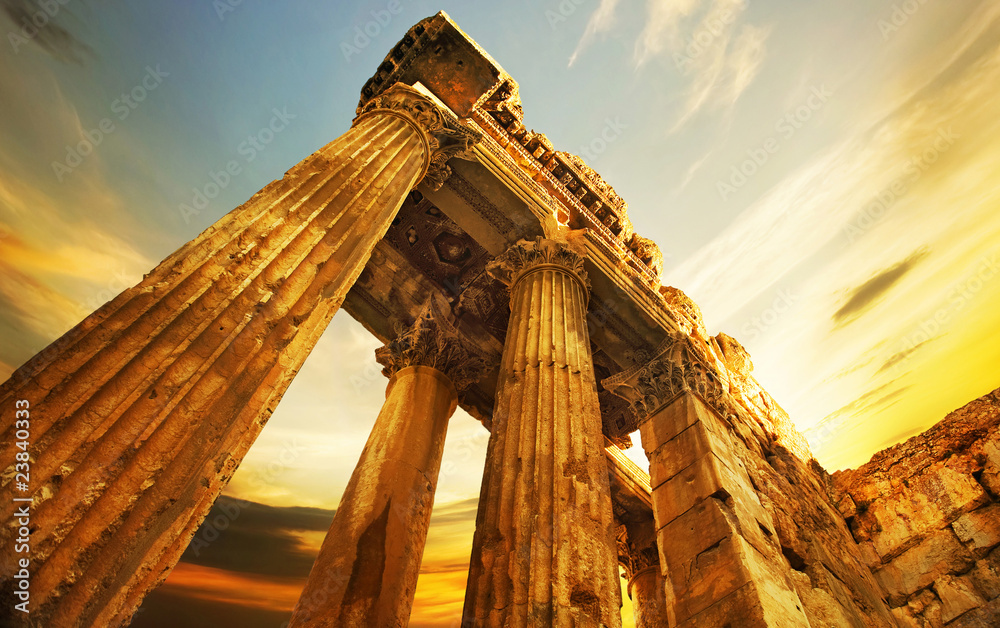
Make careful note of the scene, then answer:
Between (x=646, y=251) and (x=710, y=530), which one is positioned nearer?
(x=710, y=530)

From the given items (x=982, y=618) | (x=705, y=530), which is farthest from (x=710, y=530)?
(x=982, y=618)

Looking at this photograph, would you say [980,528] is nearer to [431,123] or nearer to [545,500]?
[545,500]

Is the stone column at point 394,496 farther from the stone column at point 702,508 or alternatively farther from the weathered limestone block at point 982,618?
the weathered limestone block at point 982,618

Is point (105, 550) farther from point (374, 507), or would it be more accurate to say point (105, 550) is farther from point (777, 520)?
point (777, 520)

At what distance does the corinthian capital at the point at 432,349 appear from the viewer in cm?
871

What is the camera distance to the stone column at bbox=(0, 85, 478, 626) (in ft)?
6.72

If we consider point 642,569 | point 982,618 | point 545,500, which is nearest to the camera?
point 545,500

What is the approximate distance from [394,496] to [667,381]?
16.2 ft

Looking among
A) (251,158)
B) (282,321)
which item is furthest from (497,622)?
(251,158)

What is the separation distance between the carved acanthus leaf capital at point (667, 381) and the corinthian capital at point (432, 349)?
2.74 m

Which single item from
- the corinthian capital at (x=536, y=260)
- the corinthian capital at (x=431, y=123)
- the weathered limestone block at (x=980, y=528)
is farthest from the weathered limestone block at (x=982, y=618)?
the corinthian capital at (x=431, y=123)

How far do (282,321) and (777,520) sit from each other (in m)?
7.61

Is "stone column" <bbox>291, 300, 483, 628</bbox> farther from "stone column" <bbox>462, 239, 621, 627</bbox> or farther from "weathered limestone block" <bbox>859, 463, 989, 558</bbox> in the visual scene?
"weathered limestone block" <bbox>859, 463, 989, 558</bbox>

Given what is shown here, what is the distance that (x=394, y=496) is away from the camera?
6.70m
